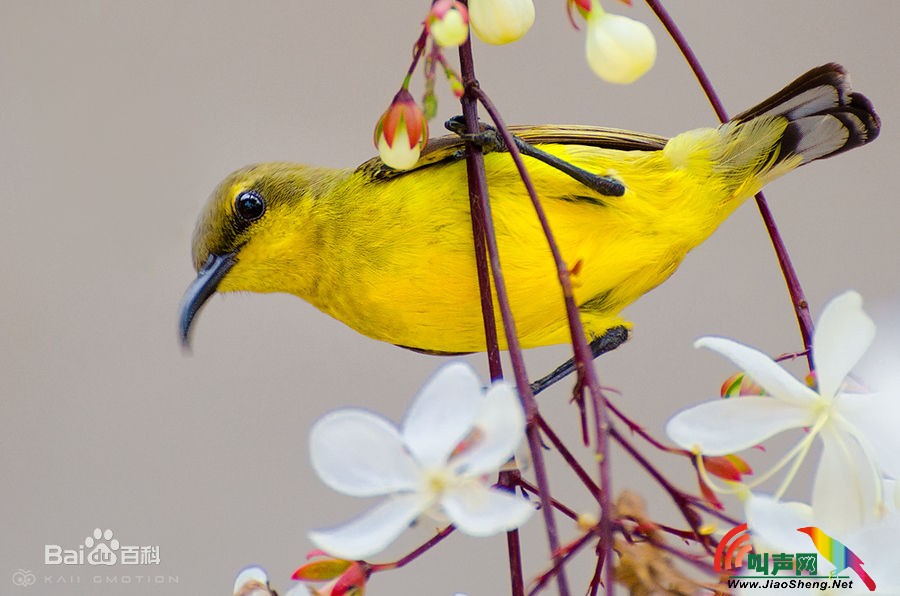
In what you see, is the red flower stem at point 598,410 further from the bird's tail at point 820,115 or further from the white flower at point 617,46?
the bird's tail at point 820,115

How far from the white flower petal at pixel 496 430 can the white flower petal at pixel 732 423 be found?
0.26 ft

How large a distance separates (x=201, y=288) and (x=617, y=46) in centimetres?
48

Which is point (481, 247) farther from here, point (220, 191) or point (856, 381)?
point (220, 191)

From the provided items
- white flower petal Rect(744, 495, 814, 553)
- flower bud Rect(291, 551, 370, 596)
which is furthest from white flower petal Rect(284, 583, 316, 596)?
white flower petal Rect(744, 495, 814, 553)

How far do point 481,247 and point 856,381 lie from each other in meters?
0.21

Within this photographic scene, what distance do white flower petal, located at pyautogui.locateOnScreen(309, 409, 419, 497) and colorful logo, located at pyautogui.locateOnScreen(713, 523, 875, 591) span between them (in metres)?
0.16

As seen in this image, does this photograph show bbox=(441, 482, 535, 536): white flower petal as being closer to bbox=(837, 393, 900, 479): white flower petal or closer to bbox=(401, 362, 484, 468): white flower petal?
bbox=(401, 362, 484, 468): white flower petal

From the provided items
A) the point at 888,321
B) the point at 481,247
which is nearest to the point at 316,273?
the point at 481,247

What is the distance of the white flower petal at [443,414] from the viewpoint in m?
0.37

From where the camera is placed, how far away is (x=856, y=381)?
1.65 feet

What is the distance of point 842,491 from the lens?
0.40 metres

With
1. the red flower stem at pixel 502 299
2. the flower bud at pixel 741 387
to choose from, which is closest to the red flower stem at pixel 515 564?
the red flower stem at pixel 502 299

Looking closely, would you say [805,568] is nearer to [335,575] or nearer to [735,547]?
[735,547]

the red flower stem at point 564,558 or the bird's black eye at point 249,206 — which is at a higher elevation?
the bird's black eye at point 249,206
